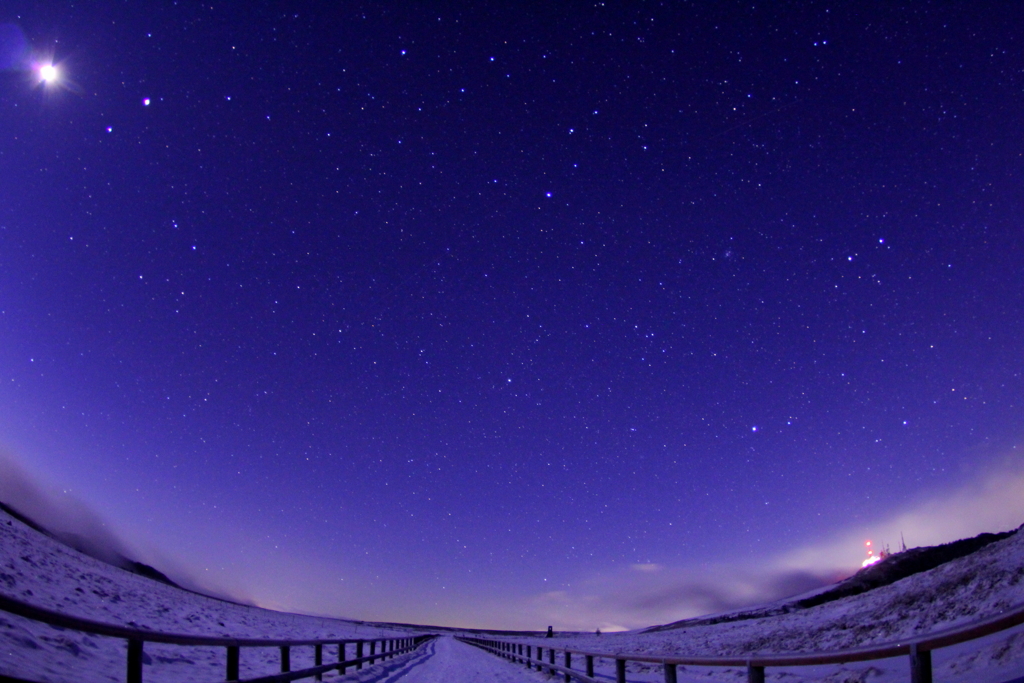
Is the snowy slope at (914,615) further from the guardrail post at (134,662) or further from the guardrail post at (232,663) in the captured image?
the guardrail post at (134,662)

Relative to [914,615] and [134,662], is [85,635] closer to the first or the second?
[134,662]

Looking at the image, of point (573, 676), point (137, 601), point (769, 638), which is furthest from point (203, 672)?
point (769, 638)

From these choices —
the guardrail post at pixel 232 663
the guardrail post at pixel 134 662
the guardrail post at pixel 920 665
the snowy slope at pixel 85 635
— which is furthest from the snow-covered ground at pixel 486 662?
the guardrail post at pixel 232 663

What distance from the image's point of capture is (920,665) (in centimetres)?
317

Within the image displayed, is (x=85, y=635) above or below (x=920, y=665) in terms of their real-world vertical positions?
below

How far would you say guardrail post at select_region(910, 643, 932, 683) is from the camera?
124 inches

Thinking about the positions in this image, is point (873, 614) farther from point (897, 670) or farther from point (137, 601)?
point (137, 601)

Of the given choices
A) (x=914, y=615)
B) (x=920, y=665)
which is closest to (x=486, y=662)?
(x=914, y=615)

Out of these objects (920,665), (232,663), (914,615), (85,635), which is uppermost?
(920,665)

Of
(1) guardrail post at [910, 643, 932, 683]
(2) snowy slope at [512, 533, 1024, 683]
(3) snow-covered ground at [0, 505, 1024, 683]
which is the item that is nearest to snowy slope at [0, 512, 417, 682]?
(3) snow-covered ground at [0, 505, 1024, 683]

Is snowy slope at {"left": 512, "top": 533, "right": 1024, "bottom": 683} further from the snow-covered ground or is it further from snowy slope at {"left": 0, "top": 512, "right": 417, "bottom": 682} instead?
snowy slope at {"left": 0, "top": 512, "right": 417, "bottom": 682}

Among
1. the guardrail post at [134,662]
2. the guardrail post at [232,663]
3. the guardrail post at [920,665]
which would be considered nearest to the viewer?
the guardrail post at [920,665]

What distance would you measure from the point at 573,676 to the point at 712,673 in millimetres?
4620

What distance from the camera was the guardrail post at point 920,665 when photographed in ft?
10.4
